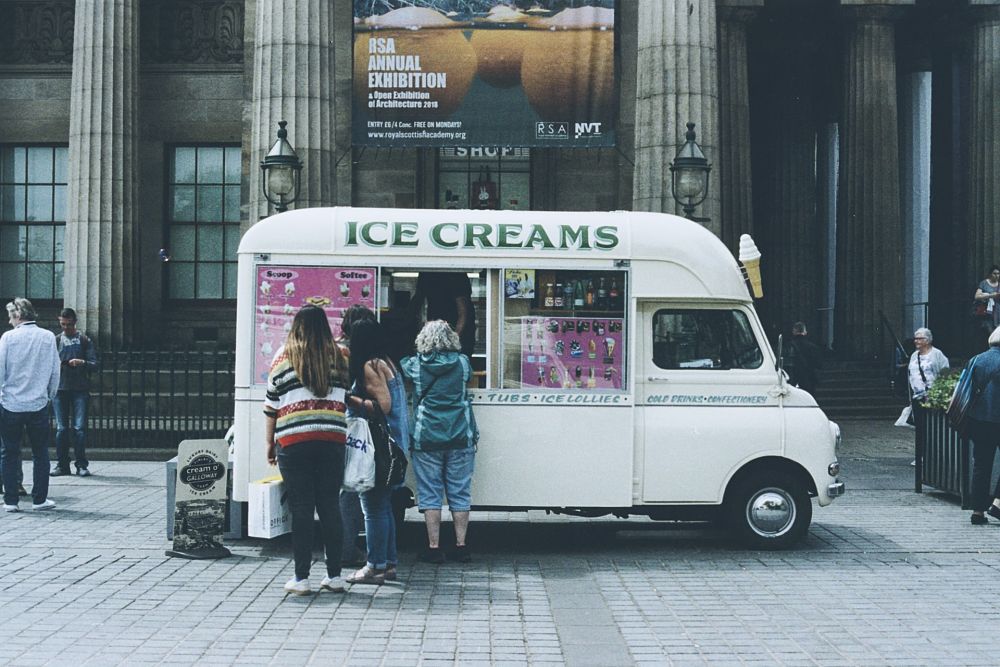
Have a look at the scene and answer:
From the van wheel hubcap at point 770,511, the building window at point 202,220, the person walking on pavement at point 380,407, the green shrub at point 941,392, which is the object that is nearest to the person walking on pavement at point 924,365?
the green shrub at point 941,392

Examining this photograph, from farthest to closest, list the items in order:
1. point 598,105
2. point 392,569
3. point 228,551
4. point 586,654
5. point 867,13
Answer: point 867,13 < point 598,105 < point 228,551 < point 392,569 < point 586,654

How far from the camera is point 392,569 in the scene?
30.1ft

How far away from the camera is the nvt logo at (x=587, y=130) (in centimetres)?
2077

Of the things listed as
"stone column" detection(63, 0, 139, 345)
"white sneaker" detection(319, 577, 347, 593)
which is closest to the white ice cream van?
"white sneaker" detection(319, 577, 347, 593)

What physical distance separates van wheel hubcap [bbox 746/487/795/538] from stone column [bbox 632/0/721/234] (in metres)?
8.64

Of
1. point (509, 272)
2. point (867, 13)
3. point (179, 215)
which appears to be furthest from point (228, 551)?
point (867, 13)

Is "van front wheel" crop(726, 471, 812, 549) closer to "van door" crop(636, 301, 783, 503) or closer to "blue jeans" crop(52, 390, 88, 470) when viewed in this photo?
"van door" crop(636, 301, 783, 503)

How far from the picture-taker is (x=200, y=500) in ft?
33.6

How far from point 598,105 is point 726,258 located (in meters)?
10.6

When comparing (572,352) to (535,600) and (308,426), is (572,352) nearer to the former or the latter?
(535,600)

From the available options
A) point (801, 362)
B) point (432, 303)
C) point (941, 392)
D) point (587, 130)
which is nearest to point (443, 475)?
point (432, 303)

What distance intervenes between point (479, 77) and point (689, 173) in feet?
→ 15.3

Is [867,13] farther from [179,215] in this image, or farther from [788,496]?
[788,496]

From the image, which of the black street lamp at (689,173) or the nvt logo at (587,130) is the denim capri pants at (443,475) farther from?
the nvt logo at (587,130)
